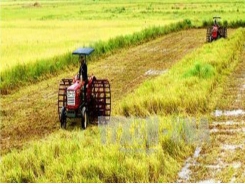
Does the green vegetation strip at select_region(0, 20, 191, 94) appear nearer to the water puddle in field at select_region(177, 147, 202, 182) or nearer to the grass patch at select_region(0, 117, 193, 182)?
the grass patch at select_region(0, 117, 193, 182)

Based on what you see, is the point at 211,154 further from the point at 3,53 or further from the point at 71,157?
the point at 3,53

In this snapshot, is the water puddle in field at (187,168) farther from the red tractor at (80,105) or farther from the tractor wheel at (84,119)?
the red tractor at (80,105)

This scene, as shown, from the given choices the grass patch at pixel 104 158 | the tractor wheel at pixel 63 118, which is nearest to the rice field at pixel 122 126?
the grass patch at pixel 104 158

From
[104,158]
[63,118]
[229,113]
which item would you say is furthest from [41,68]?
[104,158]

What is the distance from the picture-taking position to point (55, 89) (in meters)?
14.3

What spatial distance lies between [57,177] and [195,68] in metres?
8.12

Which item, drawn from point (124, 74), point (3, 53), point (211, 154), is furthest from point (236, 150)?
point (3, 53)

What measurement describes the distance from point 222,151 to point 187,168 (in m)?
0.99

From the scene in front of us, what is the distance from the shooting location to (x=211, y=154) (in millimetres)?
8133

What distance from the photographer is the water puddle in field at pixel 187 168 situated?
715 cm

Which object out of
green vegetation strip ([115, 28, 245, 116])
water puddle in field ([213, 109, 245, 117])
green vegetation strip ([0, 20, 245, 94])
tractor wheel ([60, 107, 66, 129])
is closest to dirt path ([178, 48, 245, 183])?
water puddle in field ([213, 109, 245, 117])

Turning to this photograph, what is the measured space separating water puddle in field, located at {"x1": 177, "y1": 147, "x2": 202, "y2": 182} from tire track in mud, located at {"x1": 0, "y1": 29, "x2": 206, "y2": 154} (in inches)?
110

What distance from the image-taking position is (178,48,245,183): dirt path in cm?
720

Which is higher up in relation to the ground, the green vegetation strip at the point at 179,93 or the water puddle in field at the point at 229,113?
the green vegetation strip at the point at 179,93
